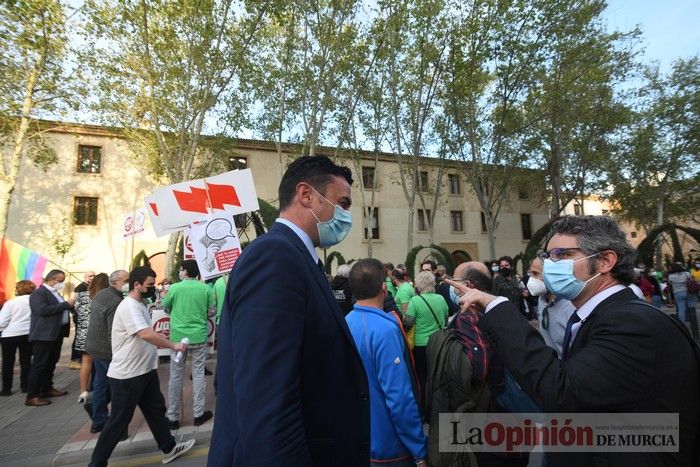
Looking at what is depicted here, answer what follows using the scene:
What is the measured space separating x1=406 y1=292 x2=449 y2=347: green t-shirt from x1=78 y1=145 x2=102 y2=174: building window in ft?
75.8

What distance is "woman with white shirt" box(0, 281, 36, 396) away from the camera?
7.67 meters

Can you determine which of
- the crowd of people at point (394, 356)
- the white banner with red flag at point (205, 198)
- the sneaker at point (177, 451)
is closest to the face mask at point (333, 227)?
the crowd of people at point (394, 356)

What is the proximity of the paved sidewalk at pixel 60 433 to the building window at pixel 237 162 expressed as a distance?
60.7ft

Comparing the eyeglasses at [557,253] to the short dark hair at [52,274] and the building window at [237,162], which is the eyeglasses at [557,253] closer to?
the short dark hair at [52,274]

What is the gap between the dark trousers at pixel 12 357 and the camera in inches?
303

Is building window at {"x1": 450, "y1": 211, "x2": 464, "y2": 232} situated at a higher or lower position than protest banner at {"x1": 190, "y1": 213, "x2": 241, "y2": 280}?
higher

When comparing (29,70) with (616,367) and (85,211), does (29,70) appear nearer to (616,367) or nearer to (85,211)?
(85,211)

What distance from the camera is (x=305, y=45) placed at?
52.3 ft

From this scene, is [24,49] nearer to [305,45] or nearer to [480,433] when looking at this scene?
[305,45]

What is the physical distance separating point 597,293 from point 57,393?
945cm

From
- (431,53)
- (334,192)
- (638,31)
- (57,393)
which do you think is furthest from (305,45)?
(638,31)

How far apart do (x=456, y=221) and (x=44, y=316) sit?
2812 cm

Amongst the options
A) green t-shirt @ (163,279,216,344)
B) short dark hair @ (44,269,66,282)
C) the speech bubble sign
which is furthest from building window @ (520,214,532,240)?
short dark hair @ (44,269,66,282)

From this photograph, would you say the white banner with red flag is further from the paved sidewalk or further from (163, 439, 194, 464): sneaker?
(163, 439, 194, 464): sneaker
